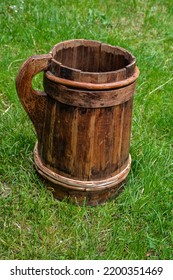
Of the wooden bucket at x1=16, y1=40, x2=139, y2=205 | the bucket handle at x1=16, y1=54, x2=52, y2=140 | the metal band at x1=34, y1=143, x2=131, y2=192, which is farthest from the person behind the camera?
the metal band at x1=34, y1=143, x2=131, y2=192

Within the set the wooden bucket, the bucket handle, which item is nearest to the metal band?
the wooden bucket

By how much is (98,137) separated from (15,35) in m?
2.69

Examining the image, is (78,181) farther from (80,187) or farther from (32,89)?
(32,89)

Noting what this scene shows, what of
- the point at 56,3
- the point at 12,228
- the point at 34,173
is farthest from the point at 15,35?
the point at 12,228

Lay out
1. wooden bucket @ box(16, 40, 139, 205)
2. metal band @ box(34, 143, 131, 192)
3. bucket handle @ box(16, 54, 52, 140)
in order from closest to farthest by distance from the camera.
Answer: wooden bucket @ box(16, 40, 139, 205)
bucket handle @ box(16, 54, 52, 140)
metal band @ box(34, 143, 131, 192)

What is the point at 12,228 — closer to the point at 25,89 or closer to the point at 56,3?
the point at 25,89

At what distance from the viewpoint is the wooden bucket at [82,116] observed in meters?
2.91

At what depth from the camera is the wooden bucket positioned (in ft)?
9.54

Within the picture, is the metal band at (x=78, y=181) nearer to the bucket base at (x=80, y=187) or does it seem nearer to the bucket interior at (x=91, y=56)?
the bucket base at (x=80, y=187)

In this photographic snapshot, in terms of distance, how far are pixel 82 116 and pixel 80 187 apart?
50cm

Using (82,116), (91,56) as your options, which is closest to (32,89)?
(82,116)

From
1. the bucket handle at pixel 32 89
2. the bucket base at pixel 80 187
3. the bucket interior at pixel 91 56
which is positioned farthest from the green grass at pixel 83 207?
the bucket interior at pixel 91 56

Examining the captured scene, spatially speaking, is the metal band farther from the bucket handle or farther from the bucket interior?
the bucket interior

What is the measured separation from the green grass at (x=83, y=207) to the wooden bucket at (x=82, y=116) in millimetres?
147
